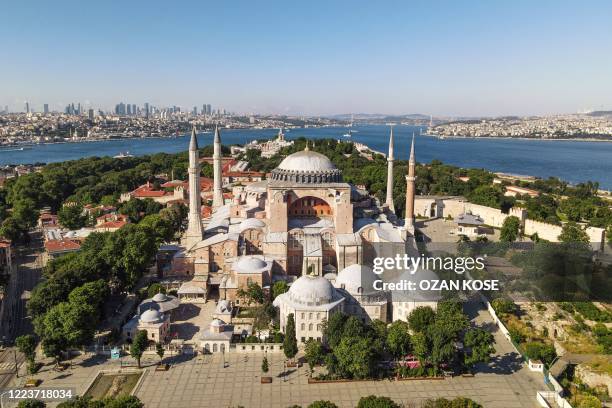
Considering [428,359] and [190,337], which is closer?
[428,359]

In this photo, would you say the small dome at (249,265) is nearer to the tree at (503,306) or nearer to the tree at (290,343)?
the tree at (290,343)

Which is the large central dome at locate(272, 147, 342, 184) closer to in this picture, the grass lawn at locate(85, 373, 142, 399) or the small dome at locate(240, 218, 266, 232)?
the small dome at locate(240, 218, 266, 232)

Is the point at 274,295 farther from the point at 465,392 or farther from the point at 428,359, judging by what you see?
the point at 465,392

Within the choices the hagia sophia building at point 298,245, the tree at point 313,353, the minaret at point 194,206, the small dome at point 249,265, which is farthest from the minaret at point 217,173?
the tree at point 313,353

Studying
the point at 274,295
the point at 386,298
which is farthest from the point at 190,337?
the point at 386,298

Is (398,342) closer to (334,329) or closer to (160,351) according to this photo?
(334,329)
